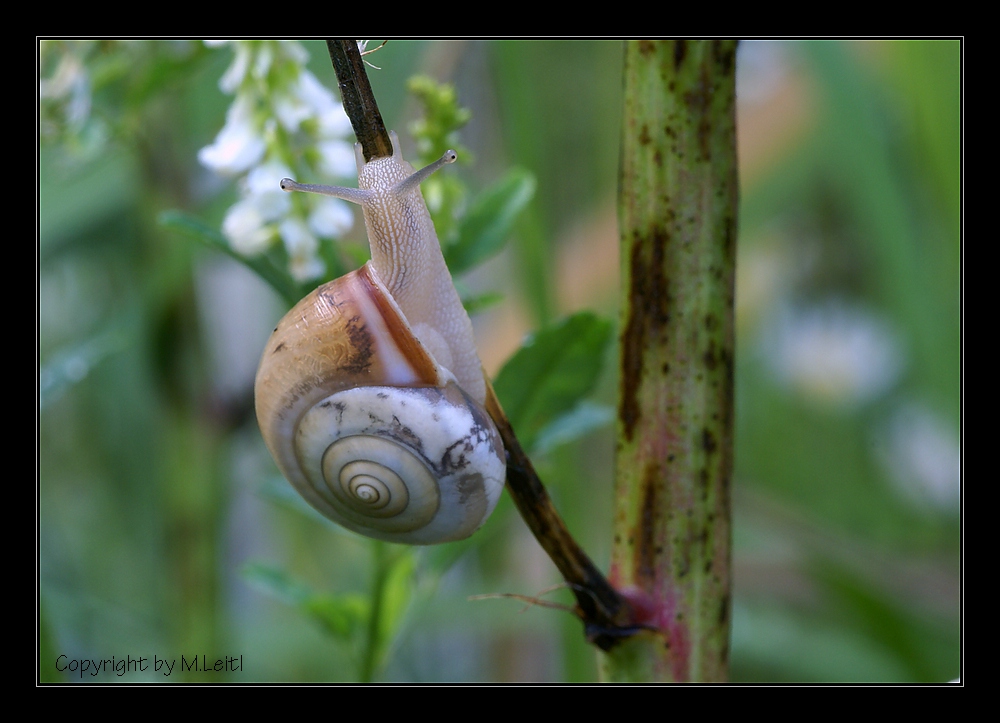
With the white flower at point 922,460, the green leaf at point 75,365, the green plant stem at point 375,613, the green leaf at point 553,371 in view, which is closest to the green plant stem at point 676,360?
the green leaf at point 553,371

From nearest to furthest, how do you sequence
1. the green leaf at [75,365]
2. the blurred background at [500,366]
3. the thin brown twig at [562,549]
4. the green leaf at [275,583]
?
the thin brown twig at [562,549]
the green leaf at [275,583]
the green leaf at [75,365]
the blurred background at [500,366]

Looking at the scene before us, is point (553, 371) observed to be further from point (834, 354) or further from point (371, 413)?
point (834, 354)

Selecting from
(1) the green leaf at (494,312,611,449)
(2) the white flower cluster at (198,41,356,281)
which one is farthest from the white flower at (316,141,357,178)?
(1) the green leaf at (494,312,611,449)

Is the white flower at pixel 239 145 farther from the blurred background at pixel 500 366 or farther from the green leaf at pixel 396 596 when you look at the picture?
the green leaf at pixel 396 596

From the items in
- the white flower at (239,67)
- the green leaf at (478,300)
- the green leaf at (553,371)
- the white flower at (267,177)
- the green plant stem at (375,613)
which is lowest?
the green plant stem at (375,613)

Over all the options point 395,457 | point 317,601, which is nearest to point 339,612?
point 317,601

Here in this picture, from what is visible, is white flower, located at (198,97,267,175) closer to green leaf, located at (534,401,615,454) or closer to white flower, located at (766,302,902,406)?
green leaf, located at (534,401,615,454)

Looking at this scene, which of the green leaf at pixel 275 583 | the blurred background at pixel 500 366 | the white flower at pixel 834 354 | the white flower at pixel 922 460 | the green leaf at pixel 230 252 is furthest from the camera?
the white flower at pixel 834 354
